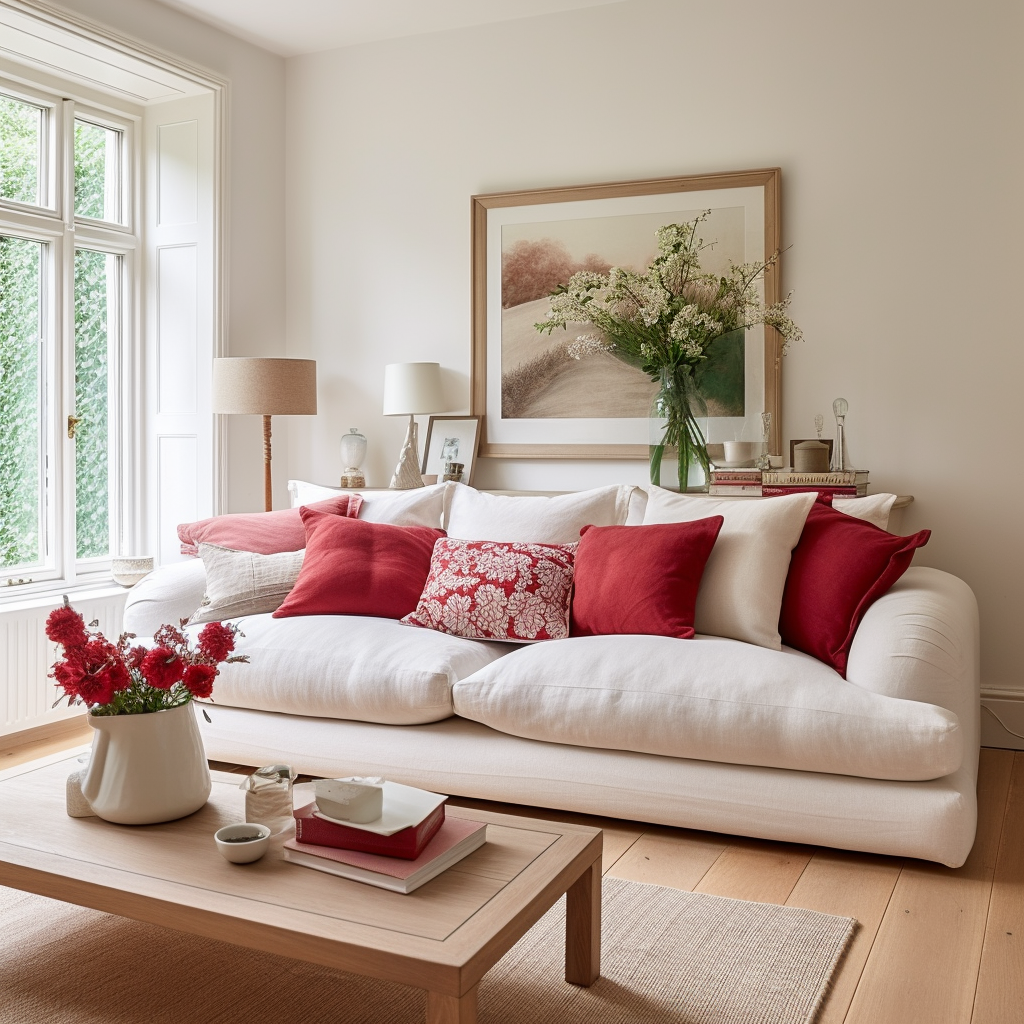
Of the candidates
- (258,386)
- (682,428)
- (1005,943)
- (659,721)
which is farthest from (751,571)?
(258,386)

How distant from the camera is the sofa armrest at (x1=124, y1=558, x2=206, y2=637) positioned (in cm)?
355

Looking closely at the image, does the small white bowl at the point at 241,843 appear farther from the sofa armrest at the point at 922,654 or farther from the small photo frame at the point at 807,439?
the small photo frame at the point at 807,439

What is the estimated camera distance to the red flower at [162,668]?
6.41 feet

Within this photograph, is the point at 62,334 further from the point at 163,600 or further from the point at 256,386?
the point at 163,600

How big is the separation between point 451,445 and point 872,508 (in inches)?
75.8

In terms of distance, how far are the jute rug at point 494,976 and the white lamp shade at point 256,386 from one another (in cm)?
235

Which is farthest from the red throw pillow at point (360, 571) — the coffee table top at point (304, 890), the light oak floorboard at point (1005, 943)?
the light oak floorboard at point (1005, 943)

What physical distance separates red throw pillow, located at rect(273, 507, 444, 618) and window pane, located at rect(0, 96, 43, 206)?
1.90 metres

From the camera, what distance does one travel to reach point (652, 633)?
307cm

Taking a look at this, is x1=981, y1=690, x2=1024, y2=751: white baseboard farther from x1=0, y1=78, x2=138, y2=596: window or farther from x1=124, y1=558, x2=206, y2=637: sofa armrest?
x1=0, y1=78, x2=138, y2=596: window

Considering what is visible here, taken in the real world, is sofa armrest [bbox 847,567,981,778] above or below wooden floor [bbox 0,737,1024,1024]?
above

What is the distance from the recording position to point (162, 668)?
195 cm

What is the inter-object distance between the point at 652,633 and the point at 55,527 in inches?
103

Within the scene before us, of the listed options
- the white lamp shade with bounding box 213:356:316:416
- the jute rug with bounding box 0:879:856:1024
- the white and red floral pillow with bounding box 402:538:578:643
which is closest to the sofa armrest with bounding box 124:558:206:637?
the white and red floral pillow with bounding box 402:538:578:643
